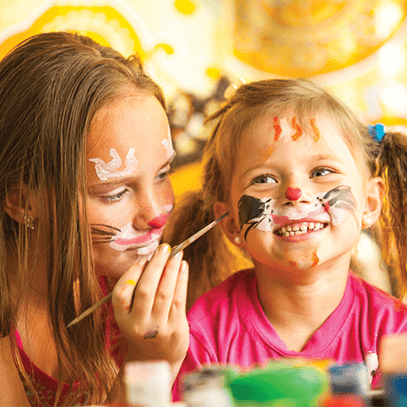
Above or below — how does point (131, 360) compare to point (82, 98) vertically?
below

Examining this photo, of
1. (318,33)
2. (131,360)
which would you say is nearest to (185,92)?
(318,33)

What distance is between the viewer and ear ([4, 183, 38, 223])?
1.10 m

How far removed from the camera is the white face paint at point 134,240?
1.11 metres

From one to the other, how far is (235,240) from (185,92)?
0.95m

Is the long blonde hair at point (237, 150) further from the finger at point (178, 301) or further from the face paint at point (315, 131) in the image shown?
the finger at point (178, 301)

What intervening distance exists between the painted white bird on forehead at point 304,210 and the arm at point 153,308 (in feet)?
0.82

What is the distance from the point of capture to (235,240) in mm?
1243

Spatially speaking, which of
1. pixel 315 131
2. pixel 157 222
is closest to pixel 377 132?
pixel 315 131

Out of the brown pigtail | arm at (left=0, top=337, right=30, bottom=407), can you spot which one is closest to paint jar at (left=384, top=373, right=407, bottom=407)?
the brown pigtail

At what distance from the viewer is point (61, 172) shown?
105cm

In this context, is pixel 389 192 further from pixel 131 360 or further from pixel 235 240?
pixel 131 360

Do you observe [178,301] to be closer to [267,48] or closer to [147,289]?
[147,289]

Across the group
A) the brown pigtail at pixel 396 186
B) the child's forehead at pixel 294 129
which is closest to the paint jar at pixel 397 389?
the child's forehead at pixel 294 129

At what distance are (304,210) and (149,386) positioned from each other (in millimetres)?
592
